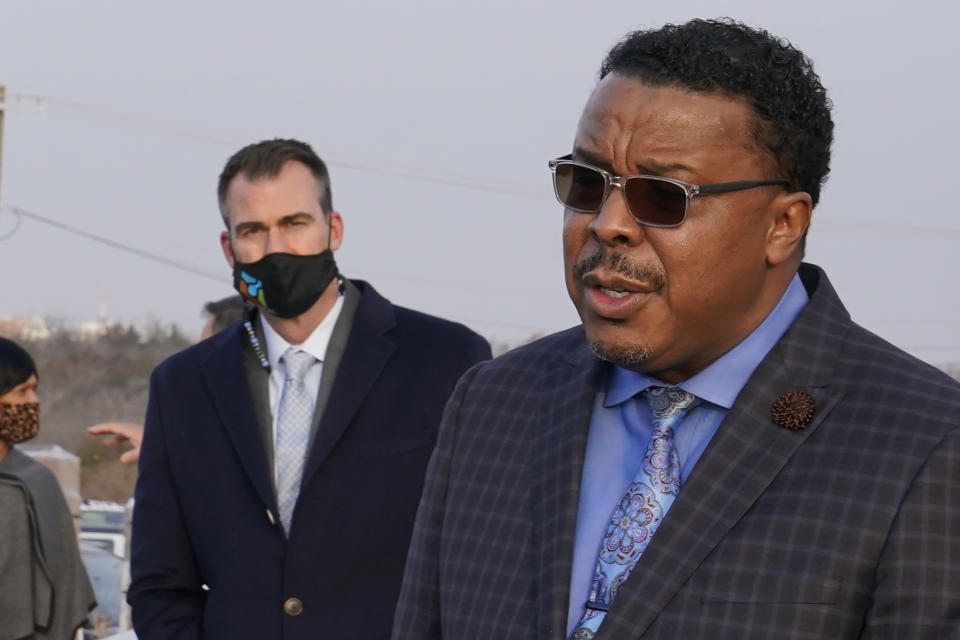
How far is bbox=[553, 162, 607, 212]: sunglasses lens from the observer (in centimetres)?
233

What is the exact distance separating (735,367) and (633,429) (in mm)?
182

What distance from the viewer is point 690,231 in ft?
7.46

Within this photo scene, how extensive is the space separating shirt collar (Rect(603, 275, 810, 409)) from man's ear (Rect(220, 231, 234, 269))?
2.66 metres

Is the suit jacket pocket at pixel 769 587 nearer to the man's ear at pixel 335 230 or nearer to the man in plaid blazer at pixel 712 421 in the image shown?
the man in plaid blazer at pixel 712 421

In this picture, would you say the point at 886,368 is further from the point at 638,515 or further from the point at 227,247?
the point at 227,247

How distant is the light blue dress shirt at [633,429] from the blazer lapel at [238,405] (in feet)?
6.82

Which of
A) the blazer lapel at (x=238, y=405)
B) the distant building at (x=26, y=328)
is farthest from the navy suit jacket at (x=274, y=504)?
the distant building at (x=26, y=328)

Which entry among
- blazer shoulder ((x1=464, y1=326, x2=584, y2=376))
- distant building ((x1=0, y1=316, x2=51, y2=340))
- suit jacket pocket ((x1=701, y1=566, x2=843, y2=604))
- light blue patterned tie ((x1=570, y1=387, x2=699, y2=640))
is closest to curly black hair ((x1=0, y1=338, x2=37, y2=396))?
blazer shoulder ((x1=464, y1=326, x2=584, y2=376))

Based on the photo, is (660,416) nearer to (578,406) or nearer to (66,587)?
(578,406)

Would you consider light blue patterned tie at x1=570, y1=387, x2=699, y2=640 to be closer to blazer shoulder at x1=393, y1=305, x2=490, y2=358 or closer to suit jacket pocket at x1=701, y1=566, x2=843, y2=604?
suit jacket pocket at x1=701, y1=566, x2=843, y2=604

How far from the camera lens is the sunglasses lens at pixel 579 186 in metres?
2.33

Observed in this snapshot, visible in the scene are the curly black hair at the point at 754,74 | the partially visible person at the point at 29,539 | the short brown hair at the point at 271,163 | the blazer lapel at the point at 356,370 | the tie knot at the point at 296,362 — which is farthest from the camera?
the partially visible person at the point at 29,539

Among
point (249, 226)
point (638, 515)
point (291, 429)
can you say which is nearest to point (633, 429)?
point (638, 515)

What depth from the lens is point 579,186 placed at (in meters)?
2.37
